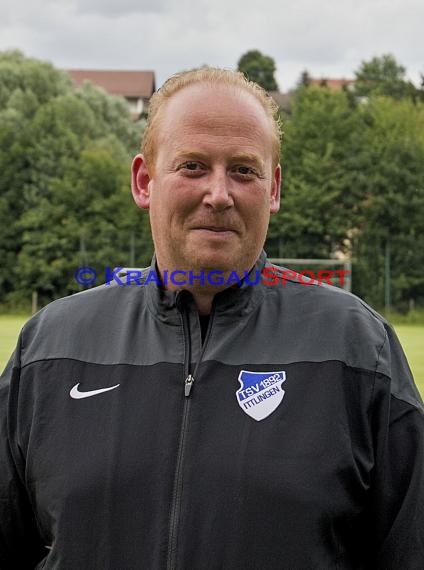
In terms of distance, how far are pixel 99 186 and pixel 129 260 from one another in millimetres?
3980

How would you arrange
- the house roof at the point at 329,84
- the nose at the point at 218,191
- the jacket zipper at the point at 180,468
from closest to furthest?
the jacket zipper at the point at 180,468, the nose at the point at 218,191, the house roof at the point at 329,84

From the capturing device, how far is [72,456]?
6.00 feet

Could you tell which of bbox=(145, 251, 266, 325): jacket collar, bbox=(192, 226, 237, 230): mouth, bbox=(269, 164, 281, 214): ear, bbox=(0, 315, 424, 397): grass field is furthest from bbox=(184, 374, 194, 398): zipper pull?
bbox=(0, 315, 424, 397): grass field

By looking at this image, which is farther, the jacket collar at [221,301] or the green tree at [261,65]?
the green tree at [261,65]

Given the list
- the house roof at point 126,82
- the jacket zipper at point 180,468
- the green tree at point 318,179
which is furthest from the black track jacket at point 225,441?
the house roof at point 126,82

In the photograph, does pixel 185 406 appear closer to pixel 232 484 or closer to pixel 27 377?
pixel 232 484

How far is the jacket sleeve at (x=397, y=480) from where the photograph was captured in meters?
1.77

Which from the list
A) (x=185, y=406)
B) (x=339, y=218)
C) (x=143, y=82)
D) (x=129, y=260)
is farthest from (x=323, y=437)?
(x=143, y=82)

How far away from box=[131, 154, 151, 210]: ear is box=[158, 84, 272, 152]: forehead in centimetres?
13

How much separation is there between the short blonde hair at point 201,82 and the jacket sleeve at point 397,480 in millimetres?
588

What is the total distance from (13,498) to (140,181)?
2.50 feet

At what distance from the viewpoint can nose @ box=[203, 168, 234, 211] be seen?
1.83 metres

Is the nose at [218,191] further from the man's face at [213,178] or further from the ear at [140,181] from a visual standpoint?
the ear at [140,181]

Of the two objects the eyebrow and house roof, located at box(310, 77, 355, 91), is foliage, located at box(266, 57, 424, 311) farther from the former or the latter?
the eyebrow
